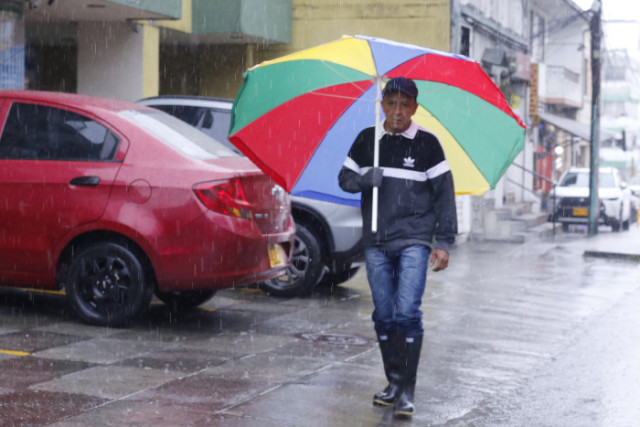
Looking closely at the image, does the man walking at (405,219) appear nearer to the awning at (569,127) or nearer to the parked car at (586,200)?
the parked car at (586,200)

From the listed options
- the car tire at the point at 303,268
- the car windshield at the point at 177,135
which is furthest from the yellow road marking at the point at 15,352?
the car tire at the point at 303,268

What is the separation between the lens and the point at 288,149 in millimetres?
5977

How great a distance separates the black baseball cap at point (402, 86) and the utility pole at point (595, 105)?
1868 cm

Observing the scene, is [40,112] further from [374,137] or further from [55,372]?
[374,137]

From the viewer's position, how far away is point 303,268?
996 cm

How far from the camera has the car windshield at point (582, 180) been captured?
28.5 metres

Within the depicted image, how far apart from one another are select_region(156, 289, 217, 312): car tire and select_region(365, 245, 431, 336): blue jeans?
3.46 m

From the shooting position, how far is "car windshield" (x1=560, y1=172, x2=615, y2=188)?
1122 inches

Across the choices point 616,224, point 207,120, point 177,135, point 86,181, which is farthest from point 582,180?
point 86,181

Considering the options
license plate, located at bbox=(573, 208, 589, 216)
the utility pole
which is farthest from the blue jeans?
license plate, located at bbox=(573, 208, 589, 216)

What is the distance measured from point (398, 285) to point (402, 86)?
3.67 feet

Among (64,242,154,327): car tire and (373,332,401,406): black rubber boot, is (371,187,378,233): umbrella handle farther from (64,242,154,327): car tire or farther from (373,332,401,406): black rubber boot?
(64,242,154,327): car tire

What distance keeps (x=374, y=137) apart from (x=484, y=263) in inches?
395

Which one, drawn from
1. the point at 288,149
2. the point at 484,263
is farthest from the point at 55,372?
the point at 484,263
